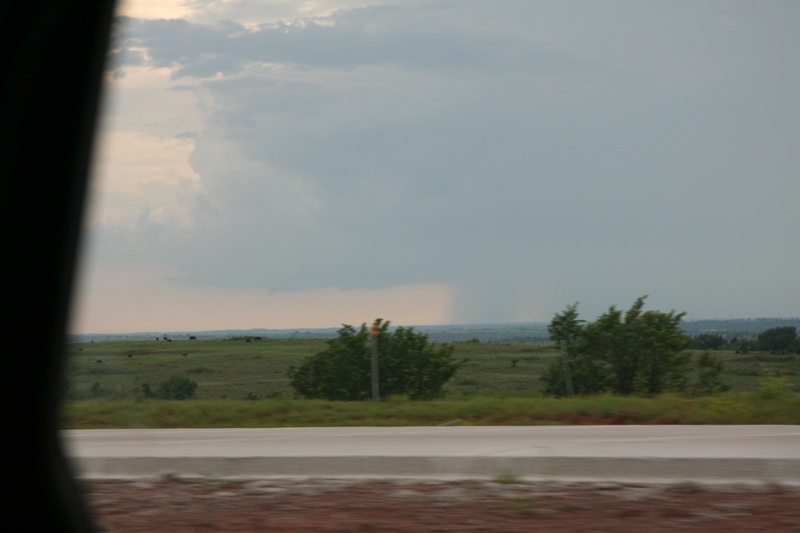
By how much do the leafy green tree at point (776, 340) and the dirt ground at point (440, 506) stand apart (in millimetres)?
17388

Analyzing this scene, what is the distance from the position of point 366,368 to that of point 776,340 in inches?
457

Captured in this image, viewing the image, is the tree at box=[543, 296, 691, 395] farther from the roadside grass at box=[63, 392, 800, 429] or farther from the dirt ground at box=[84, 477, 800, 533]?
the dirt ground at box=[84, 477, 800, 533]

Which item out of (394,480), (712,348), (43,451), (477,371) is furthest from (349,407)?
(477,371)

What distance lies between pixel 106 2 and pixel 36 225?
1311 mm

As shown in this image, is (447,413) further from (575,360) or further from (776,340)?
(776,340)

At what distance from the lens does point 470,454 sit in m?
7.81

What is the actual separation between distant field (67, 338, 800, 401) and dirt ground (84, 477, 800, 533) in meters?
0.99

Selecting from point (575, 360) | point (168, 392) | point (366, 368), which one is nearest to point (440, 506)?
point (168, 392)

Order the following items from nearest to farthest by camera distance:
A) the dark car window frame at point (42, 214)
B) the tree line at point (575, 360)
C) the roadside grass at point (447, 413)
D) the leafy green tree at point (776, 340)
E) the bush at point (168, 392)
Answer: the dark car window frame at point (42, 214), the roadside grass at point (447, 413), the bush at point (168, 392), the tree line at point (575, 360), the leafy green tree at point (776, 340)

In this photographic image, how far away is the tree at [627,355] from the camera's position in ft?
68.9

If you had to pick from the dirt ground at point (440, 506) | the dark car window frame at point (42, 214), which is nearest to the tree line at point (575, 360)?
the dirt ground at point (440, 506)

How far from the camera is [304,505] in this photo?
621cm

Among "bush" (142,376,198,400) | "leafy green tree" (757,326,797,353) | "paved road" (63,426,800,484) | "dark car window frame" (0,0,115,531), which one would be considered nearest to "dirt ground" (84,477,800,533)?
"paved road" (63,426,800,484)

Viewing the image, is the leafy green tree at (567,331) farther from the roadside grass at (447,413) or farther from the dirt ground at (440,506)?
the dirt ground at (440,506)
